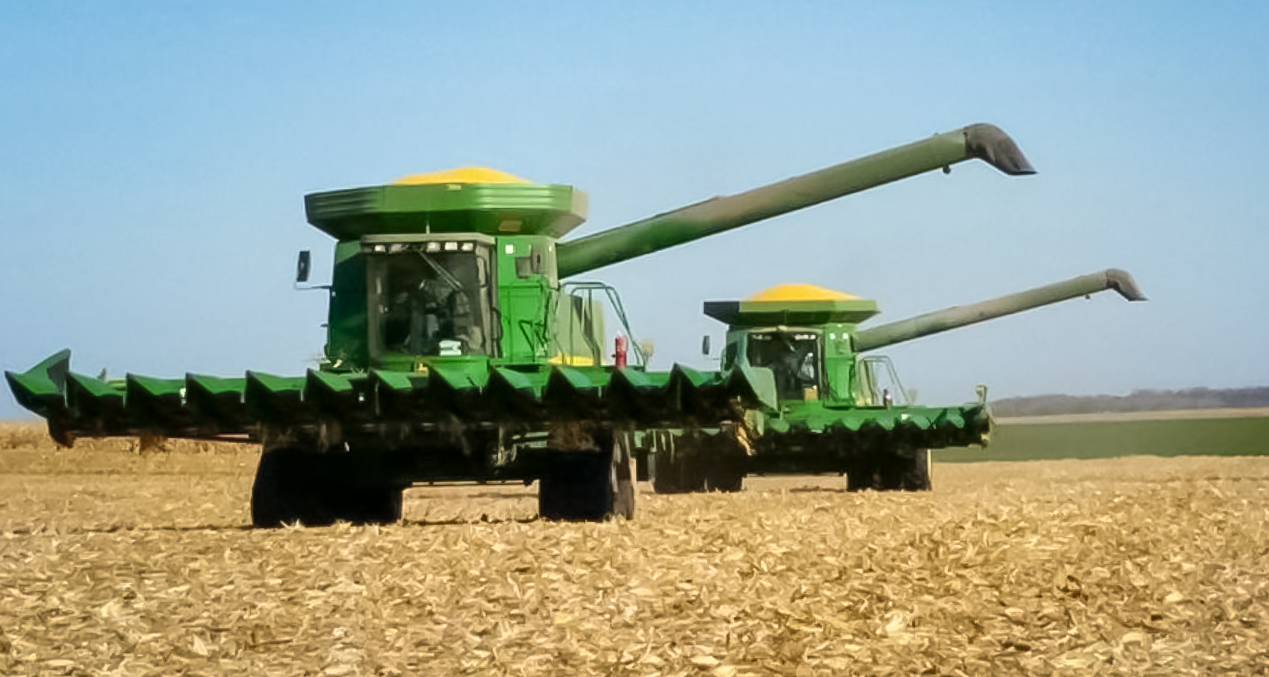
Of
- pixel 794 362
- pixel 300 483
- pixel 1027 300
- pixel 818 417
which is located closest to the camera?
pixel 300 483

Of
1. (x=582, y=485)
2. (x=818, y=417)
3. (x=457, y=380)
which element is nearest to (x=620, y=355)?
(x=582, y=485)

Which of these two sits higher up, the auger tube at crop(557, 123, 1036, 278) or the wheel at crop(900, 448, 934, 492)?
the auger tube at crop(557, 123, 1036, 278)

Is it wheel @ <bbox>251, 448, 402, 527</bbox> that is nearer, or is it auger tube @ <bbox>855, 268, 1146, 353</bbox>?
wheel @ <bbox>251, 448, 402, 527</bbox>

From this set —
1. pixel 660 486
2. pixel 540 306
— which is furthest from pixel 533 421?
pixel 660 486

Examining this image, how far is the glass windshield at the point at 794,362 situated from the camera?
25.9m

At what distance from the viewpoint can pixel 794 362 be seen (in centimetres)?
2600

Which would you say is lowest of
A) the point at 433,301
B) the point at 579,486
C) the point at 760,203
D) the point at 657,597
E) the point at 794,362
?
the point at 657,597

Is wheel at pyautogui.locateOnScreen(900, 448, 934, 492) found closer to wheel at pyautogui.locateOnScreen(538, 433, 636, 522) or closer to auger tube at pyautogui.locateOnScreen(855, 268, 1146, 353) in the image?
auger tube at pyautogui.locateOnScreen(855, 268, 1146, 353)

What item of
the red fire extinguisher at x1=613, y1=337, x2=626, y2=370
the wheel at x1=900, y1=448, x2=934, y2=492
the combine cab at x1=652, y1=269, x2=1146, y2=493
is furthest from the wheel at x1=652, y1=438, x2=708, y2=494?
the red fire extinguisher at x1=613, y1=337, x2=626, y2=370

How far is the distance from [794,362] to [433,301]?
38.4 ft

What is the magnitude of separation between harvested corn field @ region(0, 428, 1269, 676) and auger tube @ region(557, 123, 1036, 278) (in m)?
3.29

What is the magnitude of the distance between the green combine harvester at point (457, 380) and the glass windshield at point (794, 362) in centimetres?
848

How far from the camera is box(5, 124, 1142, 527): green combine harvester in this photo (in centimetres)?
1288

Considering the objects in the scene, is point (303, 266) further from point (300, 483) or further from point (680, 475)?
point (680, 475)
